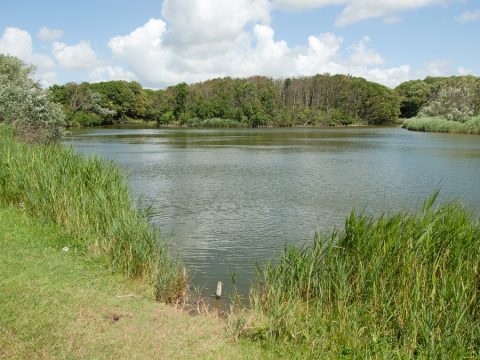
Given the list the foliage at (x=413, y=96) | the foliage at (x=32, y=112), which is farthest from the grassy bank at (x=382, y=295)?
the foliage at (x=413, y=96)

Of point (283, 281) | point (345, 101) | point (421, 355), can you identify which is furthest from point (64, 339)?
point (345, 101)

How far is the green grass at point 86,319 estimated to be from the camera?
186 inches

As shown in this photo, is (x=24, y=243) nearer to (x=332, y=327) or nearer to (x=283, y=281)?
(x=283, y=281)

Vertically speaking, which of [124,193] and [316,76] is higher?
[316,76]

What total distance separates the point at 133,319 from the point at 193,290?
2.04 meters

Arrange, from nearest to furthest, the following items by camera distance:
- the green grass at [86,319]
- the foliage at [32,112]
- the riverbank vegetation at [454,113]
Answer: the green grass at [86,319]
the foliage at [32,112]
the riverbank vegetation at [454,113]

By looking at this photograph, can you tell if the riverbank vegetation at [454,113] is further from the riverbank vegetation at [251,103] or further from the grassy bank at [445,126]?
the riverbank vegetation at [251,103]

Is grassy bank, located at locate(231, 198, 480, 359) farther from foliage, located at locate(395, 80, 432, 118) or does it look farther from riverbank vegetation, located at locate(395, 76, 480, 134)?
foliage, located at locate(395, 80, 432, 118)

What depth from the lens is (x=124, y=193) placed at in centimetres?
955

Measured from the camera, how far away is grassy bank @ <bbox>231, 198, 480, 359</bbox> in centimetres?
482

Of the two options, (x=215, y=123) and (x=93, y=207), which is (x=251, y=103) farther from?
(x=93, y=207)

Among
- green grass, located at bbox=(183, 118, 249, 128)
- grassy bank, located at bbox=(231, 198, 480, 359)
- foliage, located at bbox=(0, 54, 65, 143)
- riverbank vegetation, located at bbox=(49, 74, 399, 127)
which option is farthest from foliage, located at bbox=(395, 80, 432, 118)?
grassy bank, located at bbox=(231, 198, 480, 359)

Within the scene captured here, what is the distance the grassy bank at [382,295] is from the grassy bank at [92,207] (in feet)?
5.46

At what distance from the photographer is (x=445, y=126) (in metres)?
51.5
